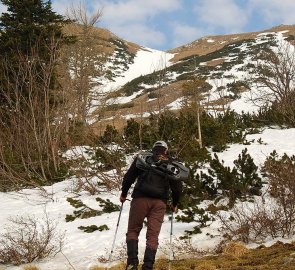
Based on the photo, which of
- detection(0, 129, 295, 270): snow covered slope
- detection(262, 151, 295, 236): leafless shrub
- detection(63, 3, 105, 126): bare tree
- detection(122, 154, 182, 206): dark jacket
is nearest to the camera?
detection(122, 154, 182, 206): dark jacket

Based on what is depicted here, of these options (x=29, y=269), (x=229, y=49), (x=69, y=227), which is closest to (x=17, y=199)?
(x=69, y=227)

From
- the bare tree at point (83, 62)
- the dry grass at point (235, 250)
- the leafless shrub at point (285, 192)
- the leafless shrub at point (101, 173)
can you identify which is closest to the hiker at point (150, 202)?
the dry grass at point (235, 250)

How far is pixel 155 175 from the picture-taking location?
5.00 meters

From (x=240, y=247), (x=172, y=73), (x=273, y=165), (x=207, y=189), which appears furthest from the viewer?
(x=172, y=73)

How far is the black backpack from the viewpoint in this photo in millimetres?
4961

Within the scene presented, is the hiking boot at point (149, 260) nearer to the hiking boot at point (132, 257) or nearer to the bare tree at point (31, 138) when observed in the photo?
the hiking boot at point (132, 257)

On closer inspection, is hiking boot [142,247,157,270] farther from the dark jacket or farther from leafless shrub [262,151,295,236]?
leafless shrub [262,151,295,236]

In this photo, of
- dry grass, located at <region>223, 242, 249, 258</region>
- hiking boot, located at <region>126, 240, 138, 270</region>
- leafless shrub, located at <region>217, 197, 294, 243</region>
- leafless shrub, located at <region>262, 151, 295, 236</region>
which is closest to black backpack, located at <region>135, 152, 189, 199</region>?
hiking boot, located at <region>126, 240, 138, 270</region>

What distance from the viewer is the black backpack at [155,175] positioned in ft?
16.3

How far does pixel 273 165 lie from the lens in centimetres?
745

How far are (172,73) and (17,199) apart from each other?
43.0m

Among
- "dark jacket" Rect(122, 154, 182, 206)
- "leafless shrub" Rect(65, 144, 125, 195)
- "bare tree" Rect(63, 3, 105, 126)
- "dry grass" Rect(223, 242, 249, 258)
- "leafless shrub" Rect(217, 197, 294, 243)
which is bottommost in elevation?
"dry grass" Rect(223, 242, 249, 258)

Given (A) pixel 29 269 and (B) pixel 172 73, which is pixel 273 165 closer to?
(A) pixel 29 269

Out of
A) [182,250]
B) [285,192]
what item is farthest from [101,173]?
[285,192]
